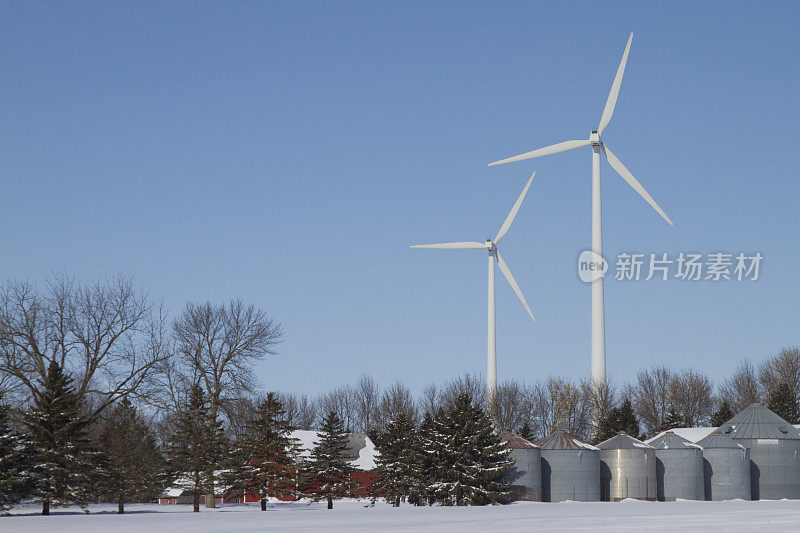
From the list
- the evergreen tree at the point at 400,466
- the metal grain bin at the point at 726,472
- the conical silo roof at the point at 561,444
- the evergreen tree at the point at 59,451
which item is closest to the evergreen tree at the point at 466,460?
the evergreen tree at the point at 400,466

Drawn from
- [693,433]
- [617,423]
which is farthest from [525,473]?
[693,433]

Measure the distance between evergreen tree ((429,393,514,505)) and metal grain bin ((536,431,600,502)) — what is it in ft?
38.7

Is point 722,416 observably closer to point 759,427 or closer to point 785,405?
point 785,405

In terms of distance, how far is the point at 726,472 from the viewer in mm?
88062

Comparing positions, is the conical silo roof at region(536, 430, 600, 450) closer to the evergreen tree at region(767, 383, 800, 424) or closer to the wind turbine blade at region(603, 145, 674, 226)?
the wind turbine blade at region(603, 145, 674, 226)

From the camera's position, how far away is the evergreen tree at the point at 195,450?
73.1 metres

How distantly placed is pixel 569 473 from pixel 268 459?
26.9m

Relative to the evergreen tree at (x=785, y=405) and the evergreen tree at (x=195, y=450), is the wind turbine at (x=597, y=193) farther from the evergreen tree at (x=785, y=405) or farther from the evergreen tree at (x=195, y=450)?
the evergreen tree at (x=195, y=450)

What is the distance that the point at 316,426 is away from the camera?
170 m

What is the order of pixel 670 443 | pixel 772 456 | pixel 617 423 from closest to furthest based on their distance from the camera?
pixel 670 443 < pixel 772 456 < pixel 617 423

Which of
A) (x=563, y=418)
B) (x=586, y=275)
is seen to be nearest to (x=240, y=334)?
(x=586, y=275)

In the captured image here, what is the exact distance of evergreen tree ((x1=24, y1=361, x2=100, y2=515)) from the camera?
62.3 metres


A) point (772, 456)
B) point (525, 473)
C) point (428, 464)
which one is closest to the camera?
point (428, 464)

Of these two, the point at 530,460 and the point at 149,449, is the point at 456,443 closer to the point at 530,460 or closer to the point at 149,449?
the point at 530,460
